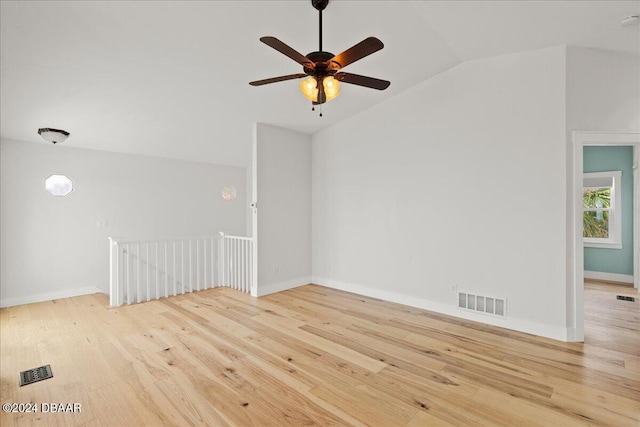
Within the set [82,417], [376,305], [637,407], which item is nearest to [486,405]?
[637,407]

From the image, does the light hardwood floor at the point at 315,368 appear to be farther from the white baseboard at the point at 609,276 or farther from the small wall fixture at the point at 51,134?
the small wall fixture at the point at 51,134

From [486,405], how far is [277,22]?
363 cm

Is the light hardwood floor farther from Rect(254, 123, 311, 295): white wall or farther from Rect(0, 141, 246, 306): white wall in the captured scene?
Rect(254, 123, 311, 295): white wall

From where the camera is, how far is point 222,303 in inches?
171

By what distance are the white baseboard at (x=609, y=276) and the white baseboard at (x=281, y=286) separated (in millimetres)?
5627

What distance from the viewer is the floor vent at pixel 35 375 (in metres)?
2.36

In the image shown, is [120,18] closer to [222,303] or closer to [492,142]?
[222,303]

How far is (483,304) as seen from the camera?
3590 mm

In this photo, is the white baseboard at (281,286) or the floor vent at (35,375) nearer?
the floor vent at (35,375)

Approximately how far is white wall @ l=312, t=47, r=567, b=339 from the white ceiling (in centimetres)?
41

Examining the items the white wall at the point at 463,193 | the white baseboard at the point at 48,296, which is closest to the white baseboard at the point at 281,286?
Answer: the white wall at the point at 463,193

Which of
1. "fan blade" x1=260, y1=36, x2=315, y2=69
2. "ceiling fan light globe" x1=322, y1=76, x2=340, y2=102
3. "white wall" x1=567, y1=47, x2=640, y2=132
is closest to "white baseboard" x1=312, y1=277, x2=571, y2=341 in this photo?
"white wall" x1=567, y1=47, x2=640, y2=132

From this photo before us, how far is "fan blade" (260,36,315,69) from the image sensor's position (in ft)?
6.29

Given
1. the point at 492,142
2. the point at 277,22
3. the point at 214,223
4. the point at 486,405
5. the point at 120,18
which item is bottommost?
the point at 486,405
